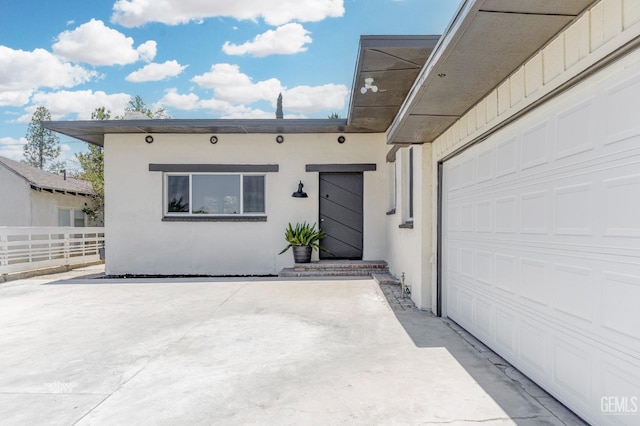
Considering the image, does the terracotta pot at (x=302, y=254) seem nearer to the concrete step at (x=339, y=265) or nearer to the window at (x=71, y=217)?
the concrete step at (x=339, y=265)

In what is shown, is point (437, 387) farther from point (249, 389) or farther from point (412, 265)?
point (412, 265)

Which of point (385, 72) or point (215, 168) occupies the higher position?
point (385, 72)

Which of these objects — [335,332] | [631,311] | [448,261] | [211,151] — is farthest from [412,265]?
[211,151]

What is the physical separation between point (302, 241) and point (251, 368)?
544 cm

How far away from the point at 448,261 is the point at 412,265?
3.61 feet

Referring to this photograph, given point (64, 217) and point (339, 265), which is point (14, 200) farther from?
point (339, 265)

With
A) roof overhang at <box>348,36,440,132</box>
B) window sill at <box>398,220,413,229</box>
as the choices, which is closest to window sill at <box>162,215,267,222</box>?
roof overhang at <box>348,36,440,132</box>

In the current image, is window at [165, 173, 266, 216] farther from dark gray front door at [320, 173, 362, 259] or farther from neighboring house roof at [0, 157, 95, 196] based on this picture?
neighboring house roof at [0, 157, 95, 196]

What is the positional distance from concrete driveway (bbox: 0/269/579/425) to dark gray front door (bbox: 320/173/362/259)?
10.8 feet

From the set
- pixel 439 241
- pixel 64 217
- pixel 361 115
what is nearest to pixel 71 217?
pixel 64 217

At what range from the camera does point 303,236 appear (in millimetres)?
8797

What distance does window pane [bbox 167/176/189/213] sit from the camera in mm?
9430

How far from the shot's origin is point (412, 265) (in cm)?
609

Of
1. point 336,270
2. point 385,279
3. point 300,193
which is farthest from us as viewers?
point 300,193
